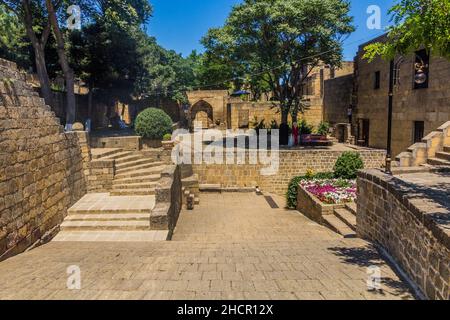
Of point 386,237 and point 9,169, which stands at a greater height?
point 9,169

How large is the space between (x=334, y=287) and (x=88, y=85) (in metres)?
21.7

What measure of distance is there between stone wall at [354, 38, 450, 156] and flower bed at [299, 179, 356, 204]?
179 inches

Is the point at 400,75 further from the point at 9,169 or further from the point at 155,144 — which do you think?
the point at 9,169

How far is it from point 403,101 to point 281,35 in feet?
22.6

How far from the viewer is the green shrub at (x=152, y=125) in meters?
16.1

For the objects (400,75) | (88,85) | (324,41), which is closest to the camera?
(400,75)

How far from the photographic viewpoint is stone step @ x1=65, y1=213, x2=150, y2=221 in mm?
9266

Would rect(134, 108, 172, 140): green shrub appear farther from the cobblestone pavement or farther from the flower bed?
the cobblestone pavement

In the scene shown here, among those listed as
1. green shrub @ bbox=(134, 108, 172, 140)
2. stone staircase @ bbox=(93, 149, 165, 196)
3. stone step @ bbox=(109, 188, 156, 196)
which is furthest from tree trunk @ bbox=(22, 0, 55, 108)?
stone step @ bbox=(109, 188, 156, 196)

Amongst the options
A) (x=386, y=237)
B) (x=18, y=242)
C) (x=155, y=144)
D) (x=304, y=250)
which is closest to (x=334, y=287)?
(x=304, y=250)

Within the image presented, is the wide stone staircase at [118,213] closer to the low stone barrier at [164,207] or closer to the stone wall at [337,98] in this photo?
the low stone barrier at [164,207]

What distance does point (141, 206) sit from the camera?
9.95m

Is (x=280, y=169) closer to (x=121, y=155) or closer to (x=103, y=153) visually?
(x=121, y=155)

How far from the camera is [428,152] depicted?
10.7m
